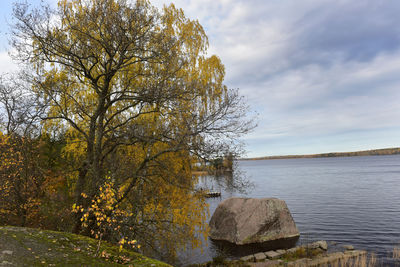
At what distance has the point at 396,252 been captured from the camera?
1455 cm

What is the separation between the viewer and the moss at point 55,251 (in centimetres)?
511

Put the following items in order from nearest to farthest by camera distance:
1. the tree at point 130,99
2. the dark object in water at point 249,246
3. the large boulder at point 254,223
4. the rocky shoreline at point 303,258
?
the tree at point 130,99, the rocky shoreline at point 303,258, the dark object in water at point 249,246, the large boulder at point 254,223

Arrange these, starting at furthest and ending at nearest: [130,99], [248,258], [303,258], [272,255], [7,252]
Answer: [272,255] → [248,258] → [303,258] → [130,99] → [7,252]

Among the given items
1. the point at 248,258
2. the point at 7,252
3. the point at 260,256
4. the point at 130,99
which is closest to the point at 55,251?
the point at 7,252

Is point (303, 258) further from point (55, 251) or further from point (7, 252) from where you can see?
point (7, 252)

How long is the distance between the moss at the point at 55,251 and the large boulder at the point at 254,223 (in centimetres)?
1298

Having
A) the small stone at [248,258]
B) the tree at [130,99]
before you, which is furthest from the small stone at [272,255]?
the tree at [130,99]

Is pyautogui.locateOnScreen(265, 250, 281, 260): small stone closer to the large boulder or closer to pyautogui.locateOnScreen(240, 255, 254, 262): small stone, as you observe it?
pyautogui.locateOnScreen(240, 255, 254, 262): small stone

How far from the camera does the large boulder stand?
58.4 ft

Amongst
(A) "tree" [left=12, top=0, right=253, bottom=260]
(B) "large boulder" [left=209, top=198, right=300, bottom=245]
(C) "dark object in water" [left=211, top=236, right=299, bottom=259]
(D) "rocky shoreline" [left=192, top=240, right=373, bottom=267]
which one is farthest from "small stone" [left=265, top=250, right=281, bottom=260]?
(A) "tree" [left=12, top=0, right=253, bottom=260]

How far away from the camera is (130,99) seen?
10.3 meters

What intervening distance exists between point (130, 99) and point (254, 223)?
1290 centimetres

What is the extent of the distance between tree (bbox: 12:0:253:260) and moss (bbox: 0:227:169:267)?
7.08 feet

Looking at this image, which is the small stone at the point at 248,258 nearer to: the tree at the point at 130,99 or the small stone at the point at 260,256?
the small stone at the point at 260,256
